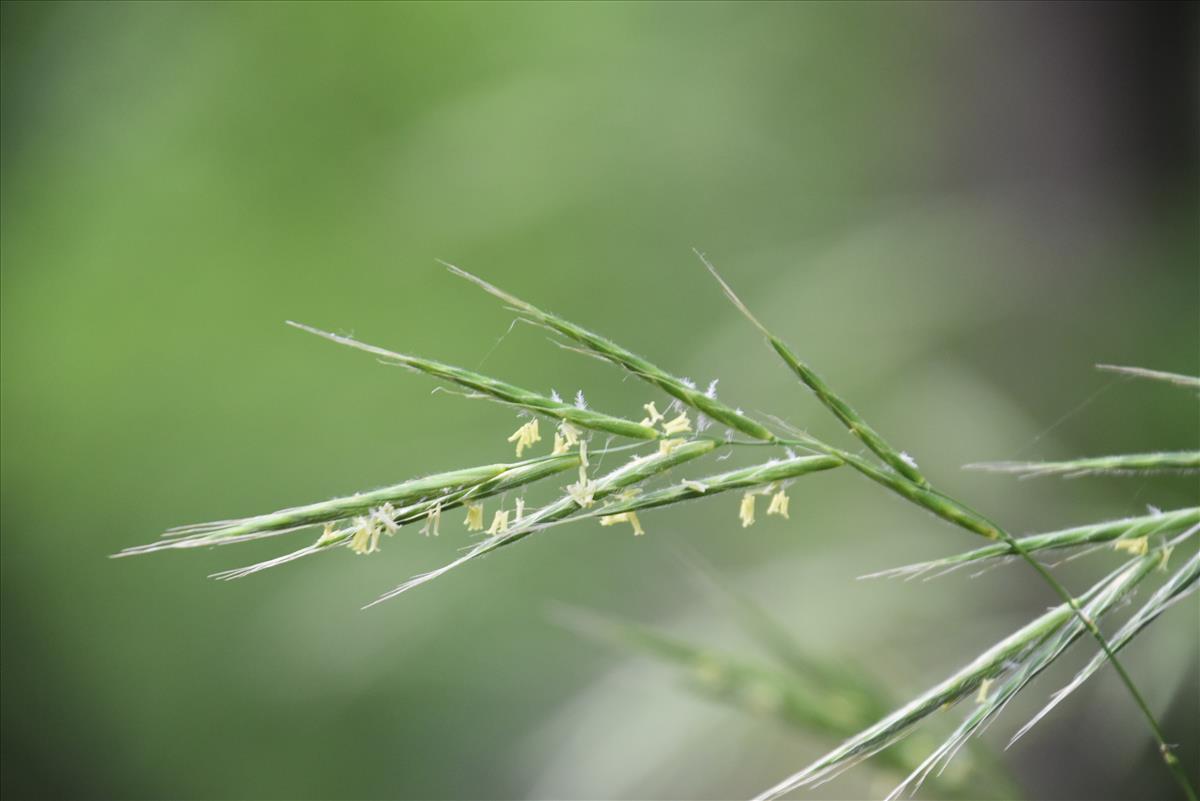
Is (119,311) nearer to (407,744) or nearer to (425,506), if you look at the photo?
(407,744)

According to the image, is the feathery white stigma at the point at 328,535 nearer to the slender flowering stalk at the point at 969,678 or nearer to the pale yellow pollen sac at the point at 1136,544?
the slender flowering stalk at the point at 969,678

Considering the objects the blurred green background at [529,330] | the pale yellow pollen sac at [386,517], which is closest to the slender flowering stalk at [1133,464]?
the pale yellow pollen sac at [386,517]

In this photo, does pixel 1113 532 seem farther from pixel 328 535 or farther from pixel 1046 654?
pixel 328 535

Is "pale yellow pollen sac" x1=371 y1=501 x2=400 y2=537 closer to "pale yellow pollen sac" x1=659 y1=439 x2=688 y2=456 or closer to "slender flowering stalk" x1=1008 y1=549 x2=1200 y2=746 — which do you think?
"pale yellow pollen sac" x1=659 y1=439 x2=688 y2=456

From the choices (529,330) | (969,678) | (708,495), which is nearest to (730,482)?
(708,495)

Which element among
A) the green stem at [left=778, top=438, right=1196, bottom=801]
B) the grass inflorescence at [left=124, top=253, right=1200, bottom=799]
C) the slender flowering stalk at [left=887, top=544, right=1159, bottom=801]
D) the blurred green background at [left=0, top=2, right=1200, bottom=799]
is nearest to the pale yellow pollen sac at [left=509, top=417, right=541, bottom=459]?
the grass inflorescence at [left=124, top=253, right=1200, bottom=799]
